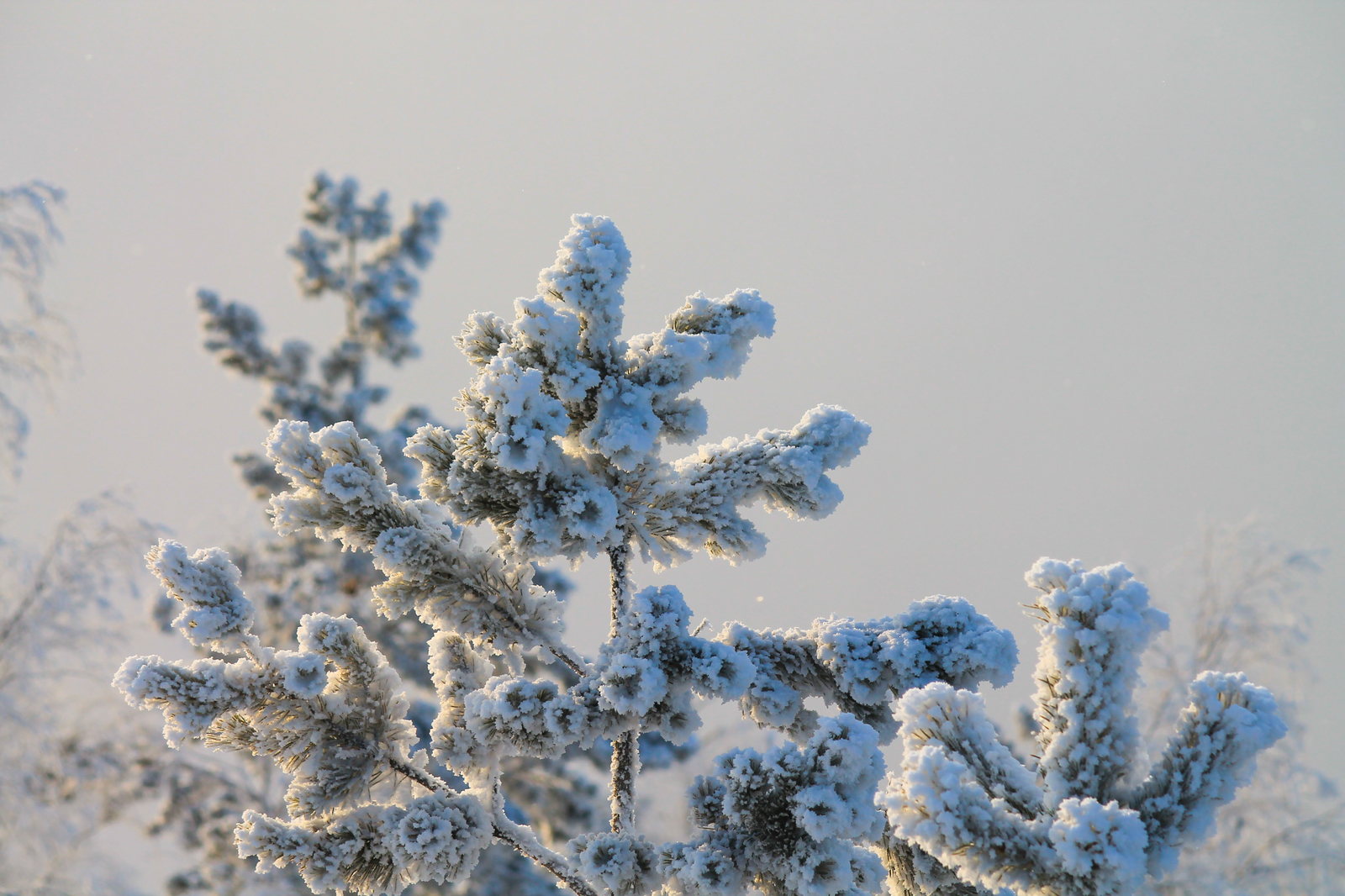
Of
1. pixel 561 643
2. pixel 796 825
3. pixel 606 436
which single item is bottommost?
pixel 796 825

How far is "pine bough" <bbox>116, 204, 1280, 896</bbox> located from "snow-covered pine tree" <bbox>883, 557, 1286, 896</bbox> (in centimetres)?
1

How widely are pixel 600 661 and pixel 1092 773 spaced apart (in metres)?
2.08

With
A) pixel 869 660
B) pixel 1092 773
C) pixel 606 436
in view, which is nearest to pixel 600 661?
pixel 606 436

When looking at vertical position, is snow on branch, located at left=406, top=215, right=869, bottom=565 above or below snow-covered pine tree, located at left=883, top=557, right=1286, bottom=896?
above

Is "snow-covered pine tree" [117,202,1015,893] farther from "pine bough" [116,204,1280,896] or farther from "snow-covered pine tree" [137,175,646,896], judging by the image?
"snow-covered pine tree" [137,175,646,896]

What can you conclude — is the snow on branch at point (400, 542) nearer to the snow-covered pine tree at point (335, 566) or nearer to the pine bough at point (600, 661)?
Answer: the pine bough at point (600, 661)

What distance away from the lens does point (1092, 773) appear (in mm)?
2623

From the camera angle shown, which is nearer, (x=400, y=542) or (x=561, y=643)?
(x=400, y=542)

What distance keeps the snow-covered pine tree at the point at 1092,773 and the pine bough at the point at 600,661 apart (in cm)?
1

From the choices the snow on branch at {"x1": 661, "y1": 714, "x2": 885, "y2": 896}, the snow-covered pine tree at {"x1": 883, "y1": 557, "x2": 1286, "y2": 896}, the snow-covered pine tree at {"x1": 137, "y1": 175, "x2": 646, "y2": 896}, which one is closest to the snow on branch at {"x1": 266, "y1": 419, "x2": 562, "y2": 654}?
the snow on branch at {"x1": 661, "y1": 714, "x2": 885, "y2": 896}

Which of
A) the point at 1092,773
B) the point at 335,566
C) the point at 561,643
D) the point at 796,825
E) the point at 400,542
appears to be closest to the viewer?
the point at 1092,773

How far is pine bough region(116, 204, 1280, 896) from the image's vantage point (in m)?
2.84

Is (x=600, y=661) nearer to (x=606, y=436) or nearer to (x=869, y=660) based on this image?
(x=606, y=436)

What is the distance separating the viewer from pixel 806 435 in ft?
14.3
